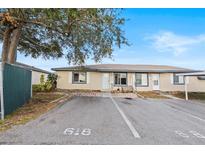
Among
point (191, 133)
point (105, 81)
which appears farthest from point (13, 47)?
point (105, 81)

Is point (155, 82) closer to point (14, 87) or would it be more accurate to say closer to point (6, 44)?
point (6, 44)

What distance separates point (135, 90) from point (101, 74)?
418cm

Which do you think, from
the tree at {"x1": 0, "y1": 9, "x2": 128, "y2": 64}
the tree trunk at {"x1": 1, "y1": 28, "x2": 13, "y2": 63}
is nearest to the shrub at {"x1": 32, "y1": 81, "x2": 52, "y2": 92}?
the tree at {"x1": 0, "y1": 9, "x2": 128, "y2": 64}

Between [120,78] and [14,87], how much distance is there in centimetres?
1765

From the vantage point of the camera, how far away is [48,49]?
1880 centimetres

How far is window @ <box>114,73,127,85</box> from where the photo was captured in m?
28.0

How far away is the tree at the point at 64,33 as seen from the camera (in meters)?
11.5

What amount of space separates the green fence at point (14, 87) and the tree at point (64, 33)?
6.87ft

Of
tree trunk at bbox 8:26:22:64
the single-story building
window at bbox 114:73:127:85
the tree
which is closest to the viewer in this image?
the tree

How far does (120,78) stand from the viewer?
92.0ft

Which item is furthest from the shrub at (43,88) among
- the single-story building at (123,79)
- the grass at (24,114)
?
the grass at (24,114)

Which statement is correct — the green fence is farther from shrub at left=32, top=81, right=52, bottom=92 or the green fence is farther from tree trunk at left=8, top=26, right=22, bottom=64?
shrub at left=32, top=81, right=52, bottom=92

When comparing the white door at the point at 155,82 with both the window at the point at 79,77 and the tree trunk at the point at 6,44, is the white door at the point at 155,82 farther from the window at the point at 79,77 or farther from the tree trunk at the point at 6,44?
the tree trunk at the point at 6,44
